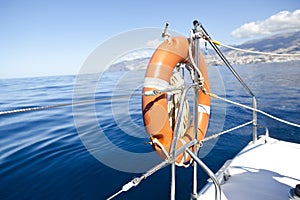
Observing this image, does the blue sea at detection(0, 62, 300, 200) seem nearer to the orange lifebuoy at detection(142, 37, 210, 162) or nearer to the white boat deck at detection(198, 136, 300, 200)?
the orange lifebuoy at detection(142, 37, 210, 162)

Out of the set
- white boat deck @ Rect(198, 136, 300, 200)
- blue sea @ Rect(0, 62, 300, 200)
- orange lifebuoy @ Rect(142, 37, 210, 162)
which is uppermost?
orange lifebuoy @ Rect(142, 37, 210, 162)

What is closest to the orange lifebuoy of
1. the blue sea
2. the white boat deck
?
the blue sea

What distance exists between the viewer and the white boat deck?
65.4 inches

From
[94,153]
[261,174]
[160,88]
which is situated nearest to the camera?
[160,88]

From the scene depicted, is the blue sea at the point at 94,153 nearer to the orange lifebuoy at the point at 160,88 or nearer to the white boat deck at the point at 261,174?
the orange lifebuoy at the point at 160,88

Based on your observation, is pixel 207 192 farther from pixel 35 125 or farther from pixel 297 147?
pixel 35 125

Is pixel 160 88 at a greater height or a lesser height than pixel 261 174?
greater

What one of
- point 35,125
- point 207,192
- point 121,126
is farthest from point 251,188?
point 35,125

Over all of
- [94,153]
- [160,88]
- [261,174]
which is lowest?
[94,153]

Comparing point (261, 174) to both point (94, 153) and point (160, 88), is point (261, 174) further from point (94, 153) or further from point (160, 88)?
point (94, 153)

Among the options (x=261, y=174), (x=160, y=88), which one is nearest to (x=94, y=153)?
(x=160, y=88)

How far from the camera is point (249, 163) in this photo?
87.3 inches

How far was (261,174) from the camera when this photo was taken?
1955mm

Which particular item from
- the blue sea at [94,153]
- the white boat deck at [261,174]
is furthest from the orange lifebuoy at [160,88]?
the white boat deck at [261,174]
